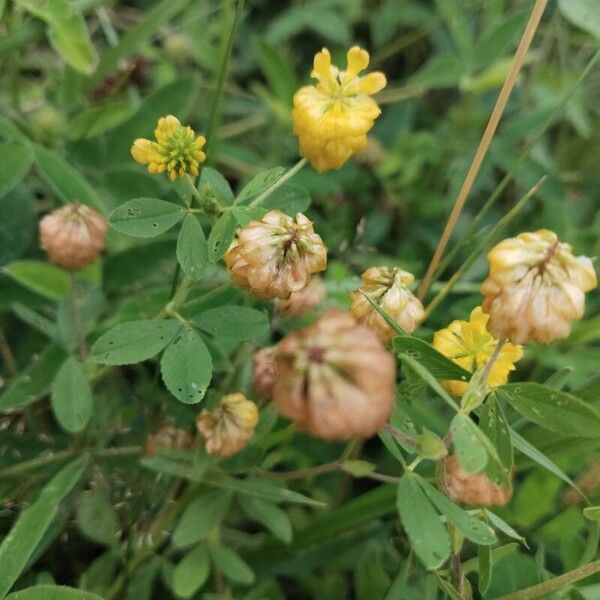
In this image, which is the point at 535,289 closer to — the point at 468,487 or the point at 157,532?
the point at 468,487

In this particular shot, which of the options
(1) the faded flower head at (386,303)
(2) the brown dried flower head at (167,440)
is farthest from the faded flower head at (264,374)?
(1) the faded flower head at (386,303)

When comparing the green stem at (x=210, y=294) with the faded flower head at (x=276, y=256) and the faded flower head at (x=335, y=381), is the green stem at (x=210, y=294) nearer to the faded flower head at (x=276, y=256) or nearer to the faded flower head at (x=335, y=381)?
the faded flower head at (x=276, y=256)

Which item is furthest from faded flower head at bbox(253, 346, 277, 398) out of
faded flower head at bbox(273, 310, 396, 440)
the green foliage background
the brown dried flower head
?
faded flower head at bbox(273, 310, 396, 440)

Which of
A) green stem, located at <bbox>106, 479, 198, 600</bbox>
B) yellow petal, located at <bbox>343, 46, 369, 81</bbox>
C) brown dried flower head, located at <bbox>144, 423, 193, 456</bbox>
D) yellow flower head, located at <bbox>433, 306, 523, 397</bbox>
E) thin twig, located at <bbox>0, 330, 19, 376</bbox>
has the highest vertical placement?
yellow petal, located at <bbox>343, 46, 369, 81</bbox>

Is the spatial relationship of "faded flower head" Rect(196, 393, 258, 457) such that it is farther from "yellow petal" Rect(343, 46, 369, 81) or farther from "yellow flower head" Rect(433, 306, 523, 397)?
"yellow petal" Rect(343, 46, 369, 81)

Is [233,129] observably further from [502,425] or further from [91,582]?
[502,425]

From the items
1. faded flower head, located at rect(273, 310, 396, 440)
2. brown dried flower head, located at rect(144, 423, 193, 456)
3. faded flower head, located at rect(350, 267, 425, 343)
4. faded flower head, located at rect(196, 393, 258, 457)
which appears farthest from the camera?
brown dried flower head, located at rect(144, 423, 193, 456)

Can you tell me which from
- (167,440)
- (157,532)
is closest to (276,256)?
(167,440)
